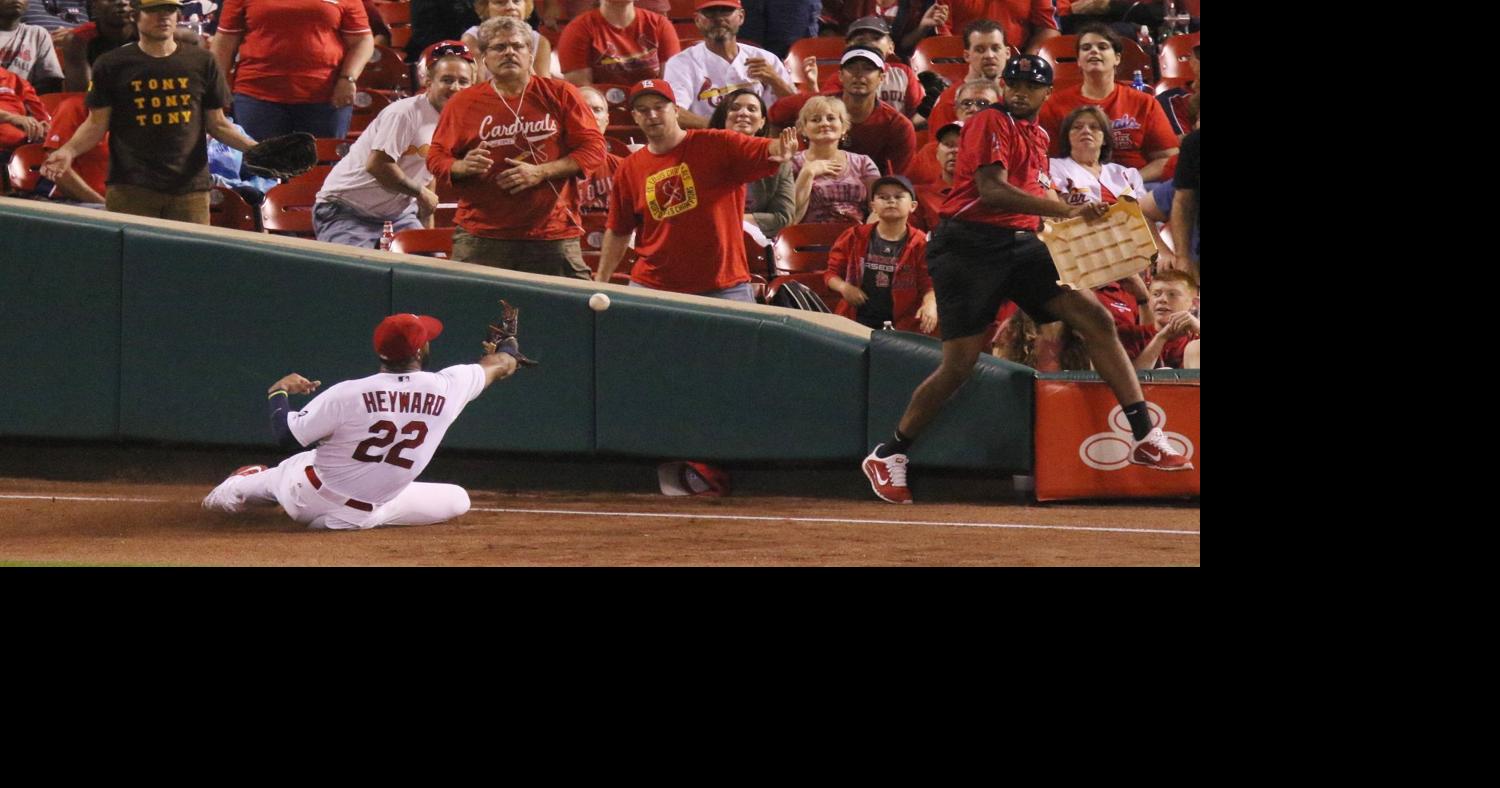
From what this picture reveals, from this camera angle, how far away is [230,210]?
7.75 meters

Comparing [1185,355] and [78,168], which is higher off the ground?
[78,168]

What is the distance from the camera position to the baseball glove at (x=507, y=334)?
577 cm

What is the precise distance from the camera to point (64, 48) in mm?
8734

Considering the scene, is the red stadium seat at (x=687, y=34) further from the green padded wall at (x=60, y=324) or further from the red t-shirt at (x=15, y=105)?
the green padded wall at (x=60, y=324)

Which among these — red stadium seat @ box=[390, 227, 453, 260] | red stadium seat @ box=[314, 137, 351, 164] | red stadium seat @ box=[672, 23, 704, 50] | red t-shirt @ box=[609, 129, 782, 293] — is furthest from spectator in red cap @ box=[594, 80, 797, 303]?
red stadium seat @ box=[672, 23, 704, 50]

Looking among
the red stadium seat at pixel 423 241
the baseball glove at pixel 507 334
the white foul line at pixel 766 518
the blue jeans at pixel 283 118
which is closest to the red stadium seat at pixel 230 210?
the blue jeans at pixel 283 118

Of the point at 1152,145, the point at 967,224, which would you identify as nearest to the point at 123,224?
the point at 967,224

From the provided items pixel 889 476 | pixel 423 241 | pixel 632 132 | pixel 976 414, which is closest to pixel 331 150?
pixel 423 241

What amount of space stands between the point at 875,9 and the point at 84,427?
18.1ft

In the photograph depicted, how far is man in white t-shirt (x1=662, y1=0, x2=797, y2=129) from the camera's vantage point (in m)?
8.37

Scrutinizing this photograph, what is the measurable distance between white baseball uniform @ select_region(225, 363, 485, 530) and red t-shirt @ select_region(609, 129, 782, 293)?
1106mm

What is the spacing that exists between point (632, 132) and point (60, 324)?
3.25 metres

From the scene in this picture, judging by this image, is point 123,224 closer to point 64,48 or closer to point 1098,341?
point 64,48
